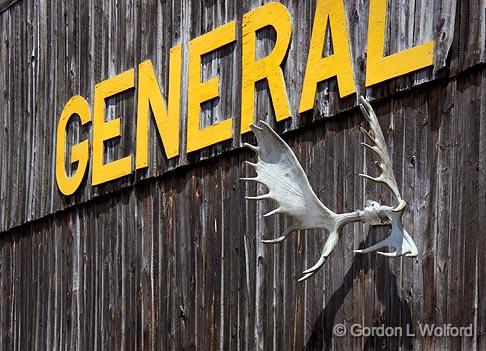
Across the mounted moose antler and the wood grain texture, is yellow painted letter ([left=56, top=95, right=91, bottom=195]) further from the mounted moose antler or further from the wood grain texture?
the mounted moose antler

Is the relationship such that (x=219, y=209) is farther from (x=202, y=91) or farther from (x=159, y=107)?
(x=159, y=107)

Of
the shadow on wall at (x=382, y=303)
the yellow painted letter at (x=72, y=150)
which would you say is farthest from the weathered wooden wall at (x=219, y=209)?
the yellow painted letter at (x=72, y=150)

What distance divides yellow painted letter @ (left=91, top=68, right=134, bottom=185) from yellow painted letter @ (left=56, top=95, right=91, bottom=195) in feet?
0.49

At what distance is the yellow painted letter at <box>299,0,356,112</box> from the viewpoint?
672cm

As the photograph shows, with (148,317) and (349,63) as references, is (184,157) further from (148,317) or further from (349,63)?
(349,63)

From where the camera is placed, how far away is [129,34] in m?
8.59

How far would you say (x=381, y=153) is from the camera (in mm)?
6160

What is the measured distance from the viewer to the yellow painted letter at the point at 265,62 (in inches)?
282

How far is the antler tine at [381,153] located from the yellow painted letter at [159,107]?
2052mm

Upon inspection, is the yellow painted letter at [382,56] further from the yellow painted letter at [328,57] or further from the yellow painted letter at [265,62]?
the yellow painted letter at [265,62]

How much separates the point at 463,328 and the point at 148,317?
286cm

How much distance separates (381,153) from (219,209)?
5.79 ft

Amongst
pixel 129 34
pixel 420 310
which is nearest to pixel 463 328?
pixel 420 310

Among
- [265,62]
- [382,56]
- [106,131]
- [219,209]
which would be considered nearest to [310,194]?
[382,56]
